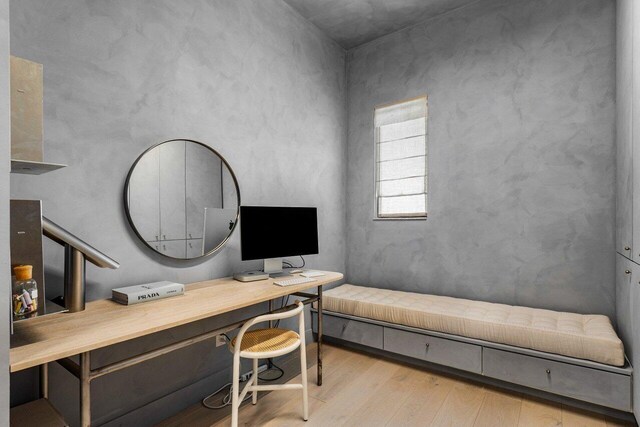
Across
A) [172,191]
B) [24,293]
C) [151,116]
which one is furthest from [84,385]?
[151,116]

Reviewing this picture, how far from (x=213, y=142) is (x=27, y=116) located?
46.2 inches

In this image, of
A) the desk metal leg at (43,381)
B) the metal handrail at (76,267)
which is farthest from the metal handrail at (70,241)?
the desk metal leg at (43,381)

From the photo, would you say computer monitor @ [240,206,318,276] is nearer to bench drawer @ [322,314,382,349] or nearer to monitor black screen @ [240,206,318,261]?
monitor black screen @ [240,206,318,261]

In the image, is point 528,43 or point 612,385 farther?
point 528,43

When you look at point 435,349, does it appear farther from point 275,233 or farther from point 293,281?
point 275,233

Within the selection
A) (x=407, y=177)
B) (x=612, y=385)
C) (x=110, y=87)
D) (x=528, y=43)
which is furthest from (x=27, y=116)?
(x=528, y=43)

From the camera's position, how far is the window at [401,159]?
3.27 metres

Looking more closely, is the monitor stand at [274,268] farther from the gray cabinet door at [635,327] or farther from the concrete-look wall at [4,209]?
the gray cabinet door at [635,327]

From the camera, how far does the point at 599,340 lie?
199 cm

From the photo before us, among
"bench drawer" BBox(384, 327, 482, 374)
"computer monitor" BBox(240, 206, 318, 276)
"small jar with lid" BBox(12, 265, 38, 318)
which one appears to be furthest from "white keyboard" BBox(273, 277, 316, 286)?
"small jar with lid" BBox(12, 265, 38, 318)

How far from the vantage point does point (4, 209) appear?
2.96ft

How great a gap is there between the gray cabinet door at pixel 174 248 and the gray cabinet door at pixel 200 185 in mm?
73

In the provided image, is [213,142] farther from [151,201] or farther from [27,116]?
[27,116]

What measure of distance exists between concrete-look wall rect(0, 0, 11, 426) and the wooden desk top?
0.07 metres
